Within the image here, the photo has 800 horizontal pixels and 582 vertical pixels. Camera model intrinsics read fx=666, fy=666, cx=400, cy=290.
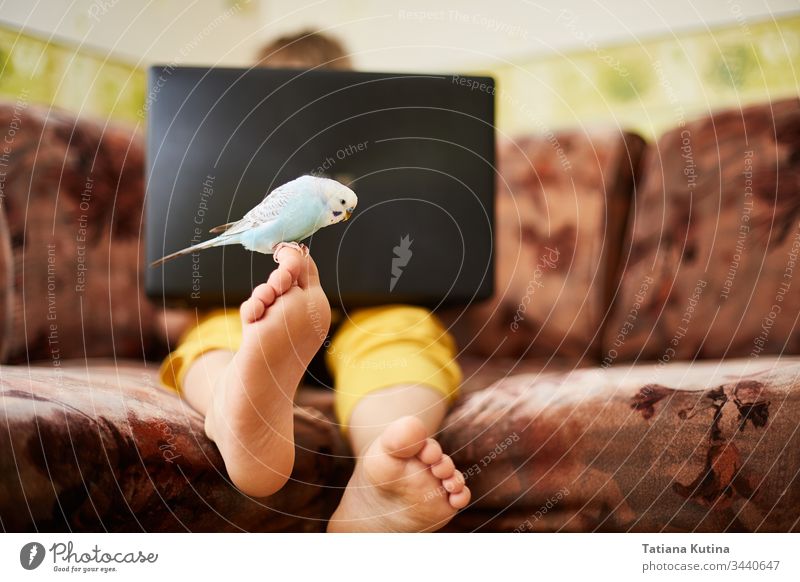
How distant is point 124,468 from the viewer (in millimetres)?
340

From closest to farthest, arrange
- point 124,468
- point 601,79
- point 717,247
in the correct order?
point 124,468 → point 717,247 → point 601,79

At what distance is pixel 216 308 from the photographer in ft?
1.43

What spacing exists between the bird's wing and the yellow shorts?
62 millimetres

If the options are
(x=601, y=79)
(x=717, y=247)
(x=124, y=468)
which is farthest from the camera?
(x=601, y=79)

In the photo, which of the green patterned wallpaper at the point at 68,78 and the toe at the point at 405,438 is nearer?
the toe at the point at 405,438

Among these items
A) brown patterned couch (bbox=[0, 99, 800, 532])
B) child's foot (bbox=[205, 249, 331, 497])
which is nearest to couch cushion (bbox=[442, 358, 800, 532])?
brown patterned couch (bbox=[0, 99, 800, 532])

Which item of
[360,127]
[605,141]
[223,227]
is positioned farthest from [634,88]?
[223,227]

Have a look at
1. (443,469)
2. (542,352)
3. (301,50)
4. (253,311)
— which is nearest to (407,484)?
(443,469)

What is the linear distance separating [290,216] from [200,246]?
75mm

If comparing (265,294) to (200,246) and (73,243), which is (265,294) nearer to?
(200,246)

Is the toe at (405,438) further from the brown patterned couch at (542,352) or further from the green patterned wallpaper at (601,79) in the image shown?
the green patterned wallpaper at (601,79)

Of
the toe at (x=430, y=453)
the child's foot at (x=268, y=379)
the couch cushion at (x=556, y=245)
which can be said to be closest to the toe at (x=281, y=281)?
the child's foot at (x=268, y=379)

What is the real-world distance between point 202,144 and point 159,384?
158 millimetres

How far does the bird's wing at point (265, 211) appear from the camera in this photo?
0.38 metres
